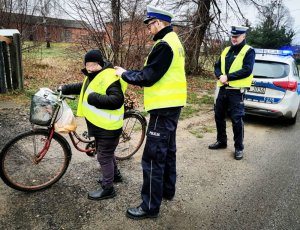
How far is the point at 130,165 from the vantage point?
4.52 meters

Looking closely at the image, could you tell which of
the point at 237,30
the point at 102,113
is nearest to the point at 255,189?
the point at 102,113

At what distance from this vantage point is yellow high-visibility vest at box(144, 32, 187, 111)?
9.58ft

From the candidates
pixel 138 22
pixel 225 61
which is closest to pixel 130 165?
pixel 225 61

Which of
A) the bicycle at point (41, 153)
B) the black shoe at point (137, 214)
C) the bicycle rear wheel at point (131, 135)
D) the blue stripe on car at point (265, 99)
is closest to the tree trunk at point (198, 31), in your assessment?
the blue stripe on car at point (265, 99)

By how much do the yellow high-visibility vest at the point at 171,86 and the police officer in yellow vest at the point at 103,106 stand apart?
0.38 meters

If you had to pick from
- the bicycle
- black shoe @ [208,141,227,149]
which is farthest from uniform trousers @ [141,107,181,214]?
black shoe @ [208,141,227,149]

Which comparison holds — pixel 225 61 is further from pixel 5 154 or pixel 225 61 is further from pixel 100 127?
pixel 5 154

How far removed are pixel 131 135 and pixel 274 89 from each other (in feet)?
12.3

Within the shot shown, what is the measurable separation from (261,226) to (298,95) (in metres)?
4.71

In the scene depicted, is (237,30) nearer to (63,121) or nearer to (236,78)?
(236,78)

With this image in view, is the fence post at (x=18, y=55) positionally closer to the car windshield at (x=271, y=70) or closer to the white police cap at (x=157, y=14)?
the white police cap at (x=157, y=14)

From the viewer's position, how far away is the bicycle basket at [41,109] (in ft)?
10.7

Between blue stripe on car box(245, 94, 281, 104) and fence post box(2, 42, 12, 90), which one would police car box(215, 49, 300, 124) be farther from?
fence post box(2, 42, 12, 90)

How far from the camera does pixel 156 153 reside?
10.1 ft
